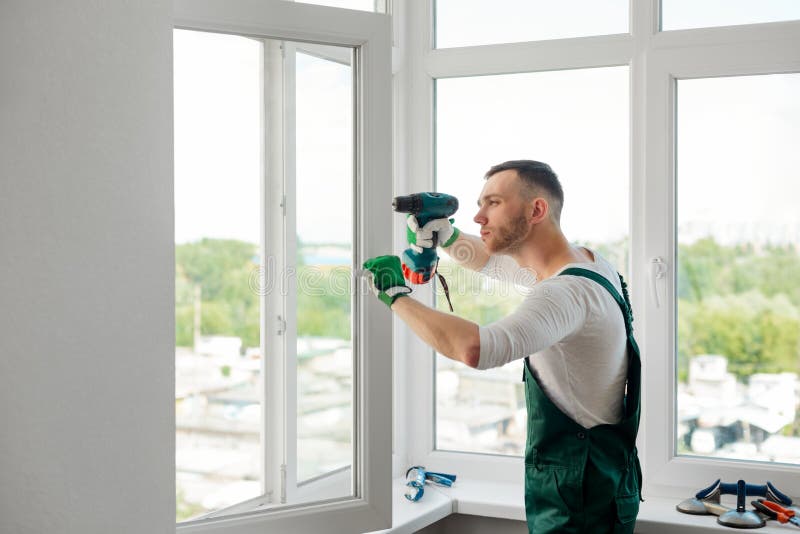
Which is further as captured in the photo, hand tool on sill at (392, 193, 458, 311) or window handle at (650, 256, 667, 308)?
window handle at (650, 256, 667, 308)

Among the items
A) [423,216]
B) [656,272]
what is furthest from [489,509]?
[423,216]

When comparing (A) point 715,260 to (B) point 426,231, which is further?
(A) point 715,260

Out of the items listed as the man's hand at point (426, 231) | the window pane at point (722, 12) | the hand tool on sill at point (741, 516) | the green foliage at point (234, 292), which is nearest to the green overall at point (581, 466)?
the man's hand at point (426, 231)

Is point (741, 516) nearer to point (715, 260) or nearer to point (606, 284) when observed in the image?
point (715, 260)

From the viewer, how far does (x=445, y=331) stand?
167 centimetres

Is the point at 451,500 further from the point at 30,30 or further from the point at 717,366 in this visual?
the point at 30,30

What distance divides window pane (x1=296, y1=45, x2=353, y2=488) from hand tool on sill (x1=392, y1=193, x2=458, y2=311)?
0.16 m

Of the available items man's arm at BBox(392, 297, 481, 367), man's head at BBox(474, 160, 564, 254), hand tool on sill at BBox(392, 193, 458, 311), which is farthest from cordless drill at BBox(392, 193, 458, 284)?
man's arm at BBox(392, 297, 481, 367)

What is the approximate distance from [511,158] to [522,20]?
0.47 m

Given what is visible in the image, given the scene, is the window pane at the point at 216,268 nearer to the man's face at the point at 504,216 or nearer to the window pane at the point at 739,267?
the man's face at the point at 504,216

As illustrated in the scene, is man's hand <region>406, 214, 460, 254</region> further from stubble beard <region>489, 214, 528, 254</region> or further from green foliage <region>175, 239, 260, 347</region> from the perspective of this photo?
green foliage <region>175, 239, 260, 347</region>

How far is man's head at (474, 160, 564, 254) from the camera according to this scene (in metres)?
1.98

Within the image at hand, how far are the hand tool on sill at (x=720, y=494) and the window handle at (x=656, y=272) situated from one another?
0.58 metres

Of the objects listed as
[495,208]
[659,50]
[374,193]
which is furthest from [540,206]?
[659,50]
